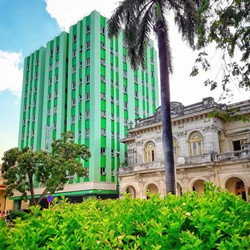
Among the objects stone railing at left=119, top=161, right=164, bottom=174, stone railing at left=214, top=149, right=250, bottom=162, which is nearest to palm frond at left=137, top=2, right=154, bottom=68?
stone railing at left=214, top=149, right=250, bottom=162

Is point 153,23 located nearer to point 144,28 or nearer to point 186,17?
point 144,28

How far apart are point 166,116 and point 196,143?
48.0ft

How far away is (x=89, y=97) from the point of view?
123ft

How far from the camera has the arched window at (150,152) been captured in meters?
30.6

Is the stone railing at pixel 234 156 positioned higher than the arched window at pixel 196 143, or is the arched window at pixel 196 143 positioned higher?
the arched window at pixel 196 143

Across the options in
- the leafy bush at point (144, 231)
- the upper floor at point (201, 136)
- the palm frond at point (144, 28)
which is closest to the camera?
the leafy bush at point (144, 231)

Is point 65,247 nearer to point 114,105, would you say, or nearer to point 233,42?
point 233,42

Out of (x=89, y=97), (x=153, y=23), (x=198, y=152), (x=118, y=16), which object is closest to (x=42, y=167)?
Answer: (x=89, y=97)

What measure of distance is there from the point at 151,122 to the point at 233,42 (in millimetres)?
22351

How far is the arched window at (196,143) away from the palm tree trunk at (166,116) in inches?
554

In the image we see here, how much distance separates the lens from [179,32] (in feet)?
50.0

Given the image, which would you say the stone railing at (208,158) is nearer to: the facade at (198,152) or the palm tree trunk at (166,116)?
the facade at (198,152)

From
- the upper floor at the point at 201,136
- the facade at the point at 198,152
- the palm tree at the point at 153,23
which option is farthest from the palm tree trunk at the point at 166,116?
the upper floor at the point at 201,136

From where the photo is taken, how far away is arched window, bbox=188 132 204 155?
26.6 m
